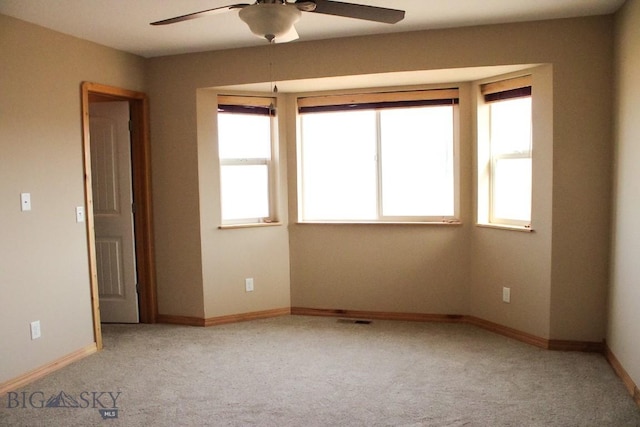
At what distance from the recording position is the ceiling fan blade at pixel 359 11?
221 cm

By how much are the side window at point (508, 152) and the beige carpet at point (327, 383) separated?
1012mm

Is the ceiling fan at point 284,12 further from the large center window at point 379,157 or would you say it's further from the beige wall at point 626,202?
the large center window at point 379,157

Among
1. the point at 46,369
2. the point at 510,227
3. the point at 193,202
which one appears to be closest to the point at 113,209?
the point at 193,202

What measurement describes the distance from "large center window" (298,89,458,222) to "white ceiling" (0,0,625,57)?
2.54ft

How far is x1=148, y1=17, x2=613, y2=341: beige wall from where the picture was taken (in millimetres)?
3537

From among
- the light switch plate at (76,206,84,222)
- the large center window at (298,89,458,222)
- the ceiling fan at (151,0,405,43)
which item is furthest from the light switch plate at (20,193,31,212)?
the large center window at (298,89,458,222)

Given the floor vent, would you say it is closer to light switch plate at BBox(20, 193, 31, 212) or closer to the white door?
the white door

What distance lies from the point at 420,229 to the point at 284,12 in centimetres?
266

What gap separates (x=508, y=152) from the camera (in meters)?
4.05

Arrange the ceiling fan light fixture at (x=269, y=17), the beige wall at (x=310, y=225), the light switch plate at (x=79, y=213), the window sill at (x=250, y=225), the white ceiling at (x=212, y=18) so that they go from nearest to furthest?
the ceiling fan light fixture at (x=269, y=17)
the white ceiling at (x=212, y=18)
the beige wall at (x=310, y=225)
the light switch plate at (x=79, y=213)
the window sill at (x=250, y=225)

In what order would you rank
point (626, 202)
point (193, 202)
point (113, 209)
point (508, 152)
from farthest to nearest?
point (113, 209) → point (193, 202) → point (508, 152) → point (626, 202)

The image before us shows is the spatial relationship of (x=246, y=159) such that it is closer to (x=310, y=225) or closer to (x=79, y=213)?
(x=310, y=225)

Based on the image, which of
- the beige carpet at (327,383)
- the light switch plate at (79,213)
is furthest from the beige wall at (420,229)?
the light switch plate at (79,213)

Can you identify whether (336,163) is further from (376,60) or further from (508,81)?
(508,81)
